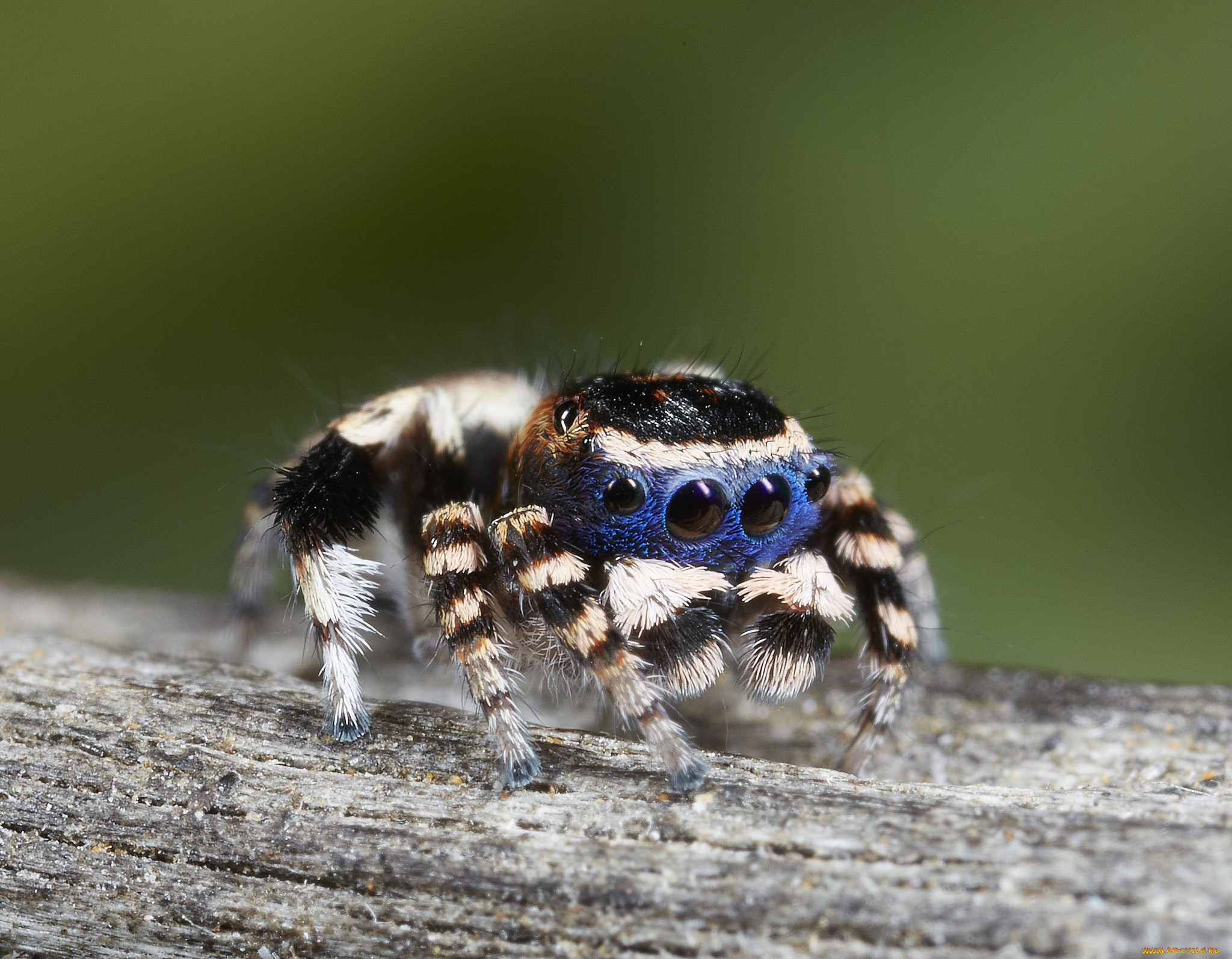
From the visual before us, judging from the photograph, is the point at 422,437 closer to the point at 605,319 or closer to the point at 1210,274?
the point at 605,319

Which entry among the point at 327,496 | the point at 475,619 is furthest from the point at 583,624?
the point at 327,496

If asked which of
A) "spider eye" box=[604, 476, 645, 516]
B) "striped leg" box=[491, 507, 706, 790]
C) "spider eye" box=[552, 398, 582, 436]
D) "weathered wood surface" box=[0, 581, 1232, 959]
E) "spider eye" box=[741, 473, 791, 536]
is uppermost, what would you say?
"spider eye" box=[552, 398, 582, 436]

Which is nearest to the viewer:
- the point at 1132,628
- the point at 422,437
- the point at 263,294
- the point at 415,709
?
the point at 415,709

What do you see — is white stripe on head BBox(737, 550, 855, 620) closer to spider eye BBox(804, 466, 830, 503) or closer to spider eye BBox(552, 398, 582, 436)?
spider eye BBox(804, 466, 830, 503)

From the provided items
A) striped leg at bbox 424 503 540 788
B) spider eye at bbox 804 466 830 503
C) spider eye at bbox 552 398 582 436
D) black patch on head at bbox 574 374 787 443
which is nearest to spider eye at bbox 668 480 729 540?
black patch on head at bbox 574 374 787 443

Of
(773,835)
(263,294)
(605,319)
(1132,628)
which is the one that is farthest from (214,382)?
(1132,628)

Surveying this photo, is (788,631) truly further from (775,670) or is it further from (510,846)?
(510,846)
